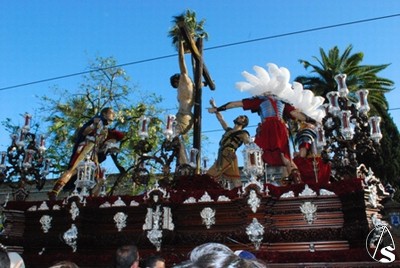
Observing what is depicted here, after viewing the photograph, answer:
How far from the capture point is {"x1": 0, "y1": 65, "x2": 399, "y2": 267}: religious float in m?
6.61

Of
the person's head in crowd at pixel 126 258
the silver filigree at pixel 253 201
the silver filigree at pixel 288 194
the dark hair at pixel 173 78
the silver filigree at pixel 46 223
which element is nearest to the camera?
the person's head in crowd at pixel 126 258

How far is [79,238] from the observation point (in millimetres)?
7758

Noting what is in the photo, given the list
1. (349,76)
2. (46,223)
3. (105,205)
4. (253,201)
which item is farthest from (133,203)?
(349,76)

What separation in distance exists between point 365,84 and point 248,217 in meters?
18.5

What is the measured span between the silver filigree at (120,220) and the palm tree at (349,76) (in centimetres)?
1732

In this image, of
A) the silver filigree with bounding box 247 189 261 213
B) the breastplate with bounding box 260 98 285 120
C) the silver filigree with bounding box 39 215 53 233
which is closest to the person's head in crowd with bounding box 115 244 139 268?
the silver filigree with bounding box 247 189 261 213

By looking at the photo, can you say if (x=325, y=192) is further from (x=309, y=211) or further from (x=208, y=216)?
(x=208, y=216)

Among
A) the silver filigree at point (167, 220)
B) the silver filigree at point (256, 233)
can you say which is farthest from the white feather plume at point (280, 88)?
the silver filigree at point (256, 233)

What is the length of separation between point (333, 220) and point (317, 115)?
4.63 m

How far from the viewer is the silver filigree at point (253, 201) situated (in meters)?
6.84

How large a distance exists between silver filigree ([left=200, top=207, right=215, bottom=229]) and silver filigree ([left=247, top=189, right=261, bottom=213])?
2.83ft

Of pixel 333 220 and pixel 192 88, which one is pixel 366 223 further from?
pixel 192 88

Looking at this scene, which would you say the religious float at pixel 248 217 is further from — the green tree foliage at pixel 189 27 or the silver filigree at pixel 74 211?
the green tree foliage at pixel 189 27

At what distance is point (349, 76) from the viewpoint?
23031mm
